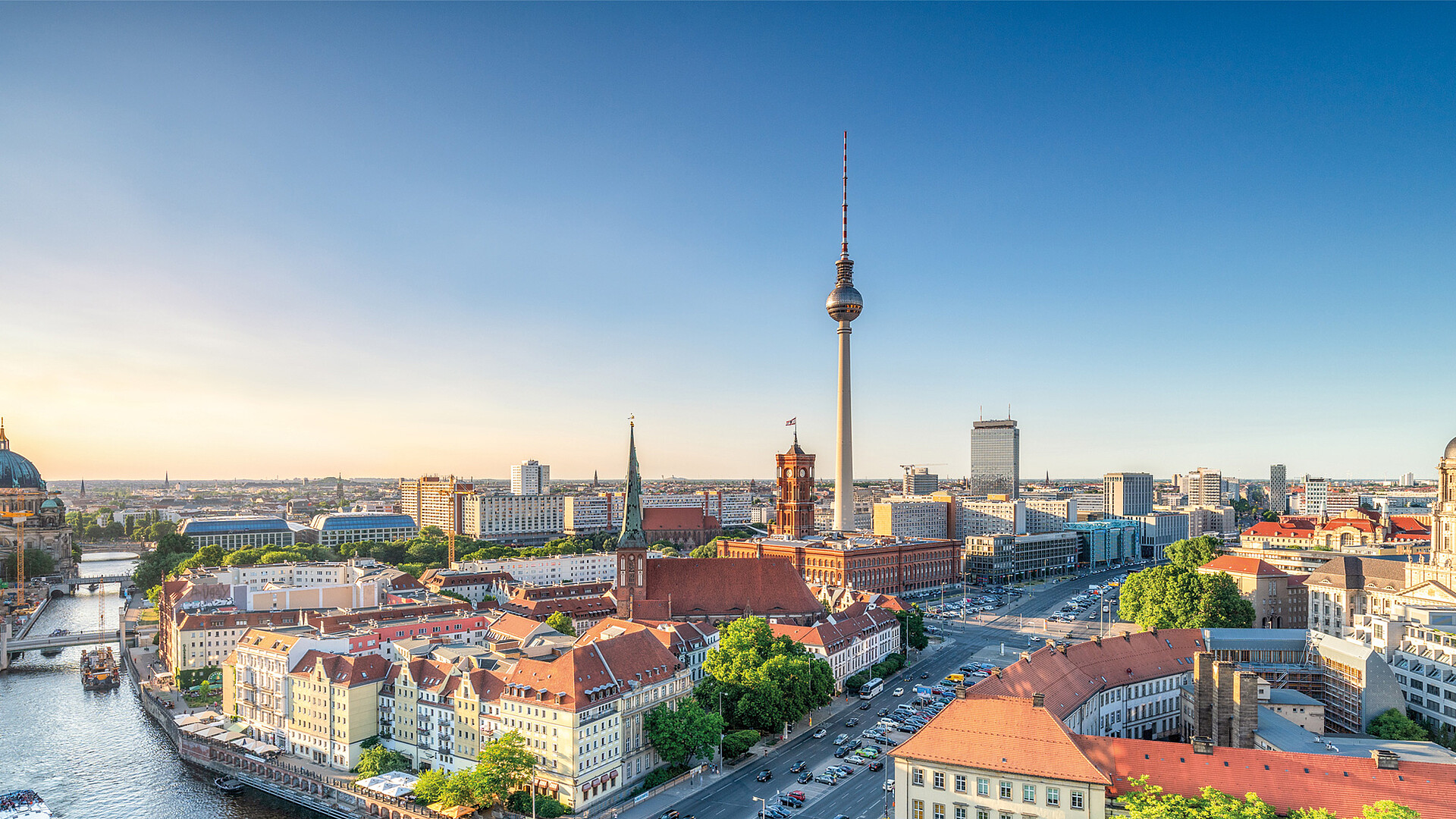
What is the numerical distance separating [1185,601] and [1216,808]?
191ft

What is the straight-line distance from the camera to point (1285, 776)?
40.3m

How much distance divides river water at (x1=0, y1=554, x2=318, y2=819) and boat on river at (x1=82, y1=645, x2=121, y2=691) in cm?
112

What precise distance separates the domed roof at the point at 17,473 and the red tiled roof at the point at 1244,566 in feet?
732

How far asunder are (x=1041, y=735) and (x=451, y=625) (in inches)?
2600

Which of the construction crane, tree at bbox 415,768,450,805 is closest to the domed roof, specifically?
the construction crane

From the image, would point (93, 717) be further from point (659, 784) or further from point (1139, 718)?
point (1139, 718)

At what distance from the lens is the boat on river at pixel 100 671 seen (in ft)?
309

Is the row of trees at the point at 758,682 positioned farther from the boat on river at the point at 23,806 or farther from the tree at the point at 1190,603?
the boat on river at the point at 23,806

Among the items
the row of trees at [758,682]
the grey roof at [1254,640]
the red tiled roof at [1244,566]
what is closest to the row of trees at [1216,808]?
the row of trees at [758,682]

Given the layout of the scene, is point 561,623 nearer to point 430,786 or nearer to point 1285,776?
point 430,786

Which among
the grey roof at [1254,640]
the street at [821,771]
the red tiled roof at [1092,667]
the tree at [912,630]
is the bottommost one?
the street at [821,771]

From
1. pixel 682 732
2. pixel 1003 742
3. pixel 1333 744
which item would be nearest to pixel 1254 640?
pixel 1333 744

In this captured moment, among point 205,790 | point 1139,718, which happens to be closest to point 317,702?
point 205,790

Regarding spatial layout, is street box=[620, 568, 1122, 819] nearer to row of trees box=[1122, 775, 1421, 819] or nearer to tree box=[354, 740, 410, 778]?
row of trees box=[1122, 775, 1421, 819]
